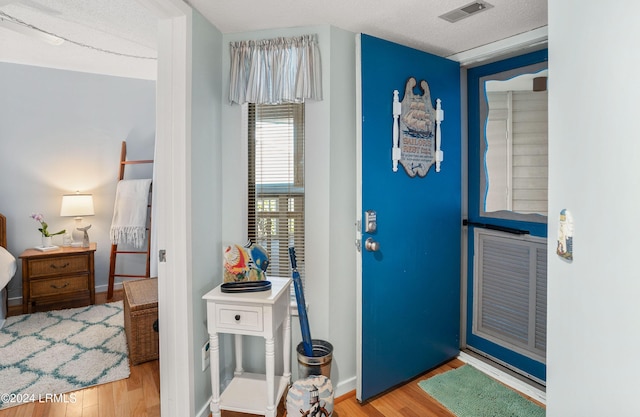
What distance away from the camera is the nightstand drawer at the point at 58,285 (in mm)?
3408

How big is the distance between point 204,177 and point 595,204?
1.67 m

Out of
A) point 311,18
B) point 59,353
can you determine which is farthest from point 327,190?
point 59,353

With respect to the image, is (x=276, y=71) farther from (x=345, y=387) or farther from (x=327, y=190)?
(x=345, y=387)

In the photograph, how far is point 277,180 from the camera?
2227 mm

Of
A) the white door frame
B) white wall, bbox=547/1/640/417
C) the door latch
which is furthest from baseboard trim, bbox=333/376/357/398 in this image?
white wall, bbox=547/1/640/417

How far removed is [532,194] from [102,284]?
4.24 metres

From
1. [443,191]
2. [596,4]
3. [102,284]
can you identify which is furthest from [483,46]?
[102,284]

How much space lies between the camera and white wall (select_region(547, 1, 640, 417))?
0.90 meters

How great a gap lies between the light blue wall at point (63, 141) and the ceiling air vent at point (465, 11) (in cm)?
341

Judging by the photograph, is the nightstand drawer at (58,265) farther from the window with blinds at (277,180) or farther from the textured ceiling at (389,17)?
the textured ceiling at (389,17)

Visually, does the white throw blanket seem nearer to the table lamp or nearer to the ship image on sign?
the table lamp

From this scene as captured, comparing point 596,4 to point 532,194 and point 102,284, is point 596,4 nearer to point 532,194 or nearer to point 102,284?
point 532,194

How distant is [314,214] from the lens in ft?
6.88

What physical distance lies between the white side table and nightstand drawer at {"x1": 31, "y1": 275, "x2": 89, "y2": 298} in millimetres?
2466
